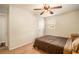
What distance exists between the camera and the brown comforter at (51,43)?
1.25 metres

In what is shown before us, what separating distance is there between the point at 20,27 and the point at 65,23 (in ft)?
2.09

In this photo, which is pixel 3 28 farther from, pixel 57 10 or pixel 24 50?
pixel 57 10

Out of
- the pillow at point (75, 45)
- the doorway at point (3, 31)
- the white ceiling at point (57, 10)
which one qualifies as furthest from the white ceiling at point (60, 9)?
the pillow at point (75, 45)

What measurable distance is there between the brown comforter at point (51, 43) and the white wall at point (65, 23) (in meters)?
0.07

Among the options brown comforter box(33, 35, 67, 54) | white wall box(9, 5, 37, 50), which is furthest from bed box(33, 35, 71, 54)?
white wall box(9, 5, 37, 50)

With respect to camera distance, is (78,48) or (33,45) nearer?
(78,48)

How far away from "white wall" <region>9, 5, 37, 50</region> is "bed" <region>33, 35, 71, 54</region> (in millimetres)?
133

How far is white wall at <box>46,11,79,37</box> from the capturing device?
1223mm

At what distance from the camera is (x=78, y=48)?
3.77 ft

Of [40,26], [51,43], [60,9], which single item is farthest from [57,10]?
[51,43]

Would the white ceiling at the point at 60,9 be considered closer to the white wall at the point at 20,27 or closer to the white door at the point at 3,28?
the white wall at the point at 20,27
